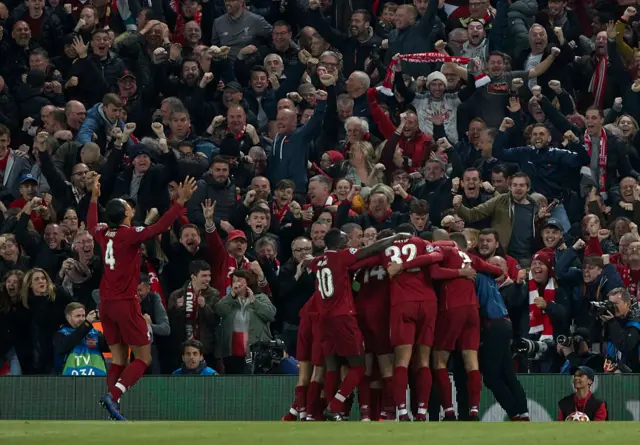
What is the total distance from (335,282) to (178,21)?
825cm

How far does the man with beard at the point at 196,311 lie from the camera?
677 inches

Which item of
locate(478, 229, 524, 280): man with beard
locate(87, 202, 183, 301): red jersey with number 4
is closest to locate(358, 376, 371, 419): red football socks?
locate(478, 229, 524, 280): man with beard

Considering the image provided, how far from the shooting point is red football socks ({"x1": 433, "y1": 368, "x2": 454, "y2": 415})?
15359mm

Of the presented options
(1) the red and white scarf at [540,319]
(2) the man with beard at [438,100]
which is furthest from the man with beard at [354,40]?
(1) the red and white scarf at [540,319]

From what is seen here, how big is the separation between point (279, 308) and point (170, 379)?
66.7 inches

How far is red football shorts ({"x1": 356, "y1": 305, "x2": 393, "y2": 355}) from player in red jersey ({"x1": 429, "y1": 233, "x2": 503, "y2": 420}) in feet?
1.57

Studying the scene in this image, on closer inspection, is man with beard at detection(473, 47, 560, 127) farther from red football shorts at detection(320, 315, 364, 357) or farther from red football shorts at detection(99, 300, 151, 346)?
red football shorts at detection(99, 300, 151, 346)

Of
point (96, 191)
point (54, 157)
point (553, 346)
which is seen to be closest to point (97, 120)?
point (54, 157)

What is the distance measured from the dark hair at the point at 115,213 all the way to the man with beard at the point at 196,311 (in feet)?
5.44

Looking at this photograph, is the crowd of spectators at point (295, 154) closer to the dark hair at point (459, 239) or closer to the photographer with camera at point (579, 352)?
the photographer with camera at point (579, 352)

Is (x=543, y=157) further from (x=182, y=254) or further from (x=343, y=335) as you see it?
(x=343, y=335)

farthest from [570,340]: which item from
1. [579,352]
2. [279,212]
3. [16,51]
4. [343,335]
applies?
[16,51]

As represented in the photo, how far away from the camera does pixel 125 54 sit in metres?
21.7

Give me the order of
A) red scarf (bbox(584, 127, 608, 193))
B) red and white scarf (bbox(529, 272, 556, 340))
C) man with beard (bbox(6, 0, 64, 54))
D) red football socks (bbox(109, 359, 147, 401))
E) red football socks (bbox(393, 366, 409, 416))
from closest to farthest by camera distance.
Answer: red football socks (bbox(393, 366, 409, 416)) < red football socks (bbox(109, 359, 147, 401)) < red and white scarf (bbox(529, 272, 556, 340)) < red scarf (bbox(584, 127, 608, 193)) < man with beard (bbox(6, 0, 64, 54))
